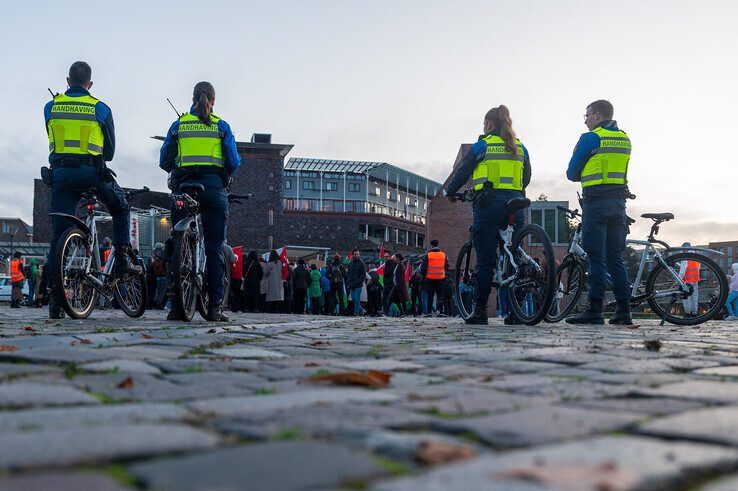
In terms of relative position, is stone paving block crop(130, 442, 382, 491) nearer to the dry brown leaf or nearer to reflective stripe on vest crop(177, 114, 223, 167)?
the dry brown leaf

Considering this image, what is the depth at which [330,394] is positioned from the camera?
270 cm

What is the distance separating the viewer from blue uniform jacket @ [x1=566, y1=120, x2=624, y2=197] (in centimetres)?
866

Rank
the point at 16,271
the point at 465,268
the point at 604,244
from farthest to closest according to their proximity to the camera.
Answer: the point at 16,271 → the point at 465,268 → the point at 604,244

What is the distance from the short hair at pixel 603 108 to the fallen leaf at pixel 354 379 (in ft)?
21.1

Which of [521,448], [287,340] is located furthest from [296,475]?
[287,340]

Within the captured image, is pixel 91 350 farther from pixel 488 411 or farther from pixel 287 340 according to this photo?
pixel 488 411

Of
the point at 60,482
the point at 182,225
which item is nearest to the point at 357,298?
the point at 182,225

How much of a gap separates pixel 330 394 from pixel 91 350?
179cm

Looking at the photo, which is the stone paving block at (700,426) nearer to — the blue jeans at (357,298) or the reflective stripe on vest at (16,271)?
the blue jeans at (357,298)

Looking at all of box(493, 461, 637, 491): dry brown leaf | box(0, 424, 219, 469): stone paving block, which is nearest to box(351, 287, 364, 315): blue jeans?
box(0, 424, 219, 469): stone paving block

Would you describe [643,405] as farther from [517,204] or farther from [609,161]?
[609,161]

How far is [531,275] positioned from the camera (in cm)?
836

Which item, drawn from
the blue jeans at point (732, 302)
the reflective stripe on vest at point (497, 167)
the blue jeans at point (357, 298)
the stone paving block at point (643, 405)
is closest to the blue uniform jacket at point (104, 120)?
the reflective stripe on vest at point (497, 167)

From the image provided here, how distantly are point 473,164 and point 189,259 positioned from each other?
3064 mm
